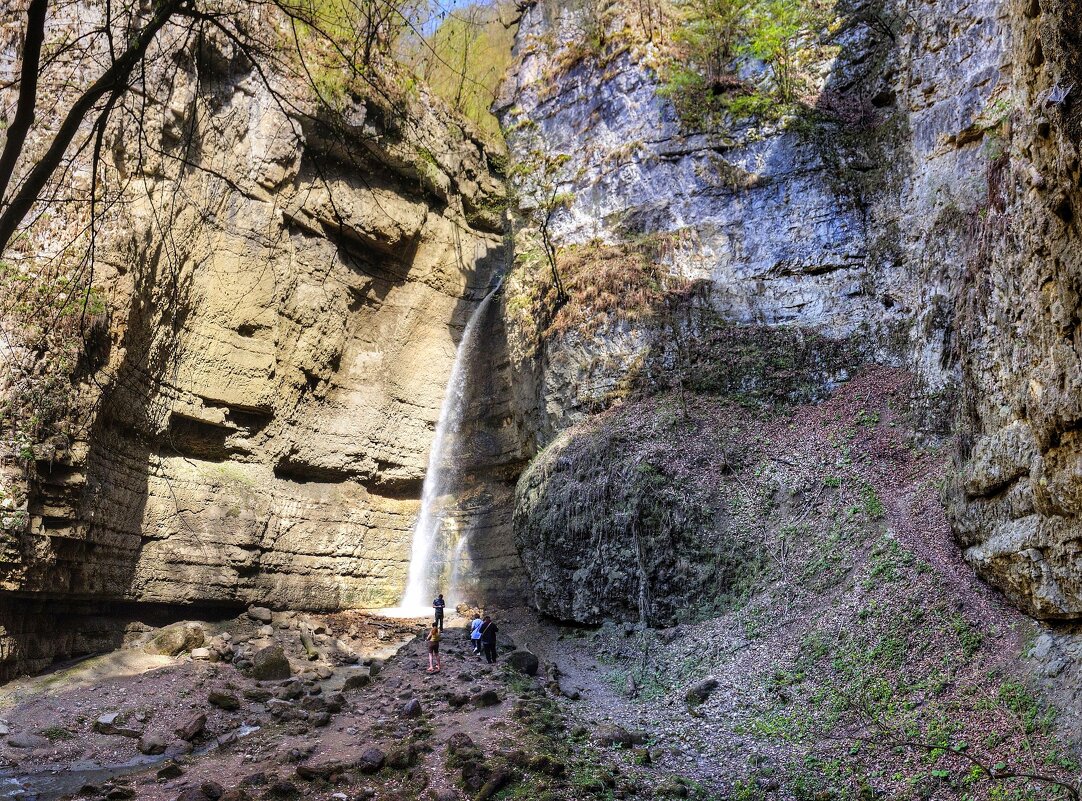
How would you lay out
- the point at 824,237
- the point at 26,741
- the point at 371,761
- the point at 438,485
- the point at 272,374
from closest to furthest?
the point at 371,761
the point at 26,741
the point at 824,237
the point at 272,374
the point at 438,485

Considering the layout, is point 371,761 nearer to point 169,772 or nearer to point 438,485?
point 169,772

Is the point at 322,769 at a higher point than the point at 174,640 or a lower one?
higher

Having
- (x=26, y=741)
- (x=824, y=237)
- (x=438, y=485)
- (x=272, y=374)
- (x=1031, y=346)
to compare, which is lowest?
(x=26, y=741)

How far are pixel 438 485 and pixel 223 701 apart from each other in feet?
32.1

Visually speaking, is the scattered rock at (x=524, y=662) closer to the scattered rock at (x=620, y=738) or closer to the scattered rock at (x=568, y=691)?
the scattered rock at (x=568, y=691)

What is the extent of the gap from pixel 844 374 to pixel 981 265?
6.56 metres

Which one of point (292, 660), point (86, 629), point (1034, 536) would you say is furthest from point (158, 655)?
point (1034, 536)

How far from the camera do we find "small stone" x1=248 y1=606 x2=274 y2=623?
1681 cm

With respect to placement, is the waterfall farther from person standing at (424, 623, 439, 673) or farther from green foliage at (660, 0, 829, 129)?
green foliage at (660, 0, 829, 129)

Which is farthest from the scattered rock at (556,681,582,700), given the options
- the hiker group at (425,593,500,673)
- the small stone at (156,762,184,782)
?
the small stone at (156,762,184,782)

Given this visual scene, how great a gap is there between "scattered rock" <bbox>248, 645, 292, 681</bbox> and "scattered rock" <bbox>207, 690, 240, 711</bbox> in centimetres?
154

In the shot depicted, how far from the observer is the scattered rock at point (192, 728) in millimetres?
10758

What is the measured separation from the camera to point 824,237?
16.4 m

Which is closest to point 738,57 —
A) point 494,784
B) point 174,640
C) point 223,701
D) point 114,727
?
point 494,784
